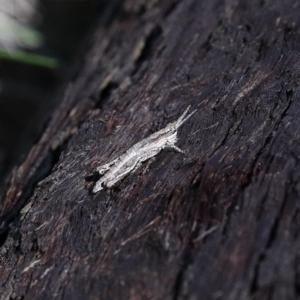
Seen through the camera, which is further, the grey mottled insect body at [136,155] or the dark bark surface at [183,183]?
the grey mottled insect body at [136,155]

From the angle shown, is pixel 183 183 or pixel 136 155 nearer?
pixel 183 183

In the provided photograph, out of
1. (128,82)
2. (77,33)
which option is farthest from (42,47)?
(128,82)

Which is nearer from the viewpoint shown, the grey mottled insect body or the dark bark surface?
the dark bark surface

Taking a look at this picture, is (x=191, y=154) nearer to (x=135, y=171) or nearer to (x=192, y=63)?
(x=135, y=171)

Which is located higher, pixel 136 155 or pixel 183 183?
pixel 136 155
